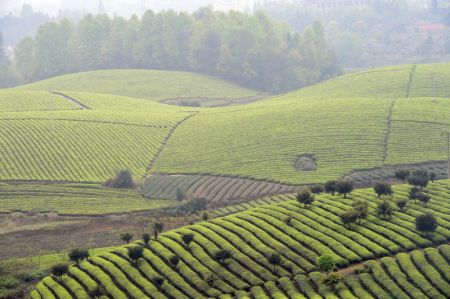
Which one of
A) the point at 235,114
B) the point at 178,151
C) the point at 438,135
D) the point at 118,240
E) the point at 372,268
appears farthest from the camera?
the point at 235,114

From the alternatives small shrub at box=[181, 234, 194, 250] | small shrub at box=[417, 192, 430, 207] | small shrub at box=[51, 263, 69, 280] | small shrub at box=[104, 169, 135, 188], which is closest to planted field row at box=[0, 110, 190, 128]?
small shrub at box=[104, 169, 135, 188]

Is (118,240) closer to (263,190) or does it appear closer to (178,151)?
(263,190)

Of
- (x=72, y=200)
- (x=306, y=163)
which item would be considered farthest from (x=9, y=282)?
(x=306, y=163)

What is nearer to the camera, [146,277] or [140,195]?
[146,277]

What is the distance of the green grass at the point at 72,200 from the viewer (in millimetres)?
103938

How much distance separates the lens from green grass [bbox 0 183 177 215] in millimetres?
103938

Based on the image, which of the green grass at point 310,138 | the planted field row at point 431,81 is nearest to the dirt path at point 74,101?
the green grass at point 310,138

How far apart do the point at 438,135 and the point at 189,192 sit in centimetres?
4463

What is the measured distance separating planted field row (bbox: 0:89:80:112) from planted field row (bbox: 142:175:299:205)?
4597 centimetres

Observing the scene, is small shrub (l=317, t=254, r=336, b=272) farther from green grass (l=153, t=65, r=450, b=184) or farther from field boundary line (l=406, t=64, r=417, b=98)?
field boundary line (l=406, t=64, r=417, b=98)

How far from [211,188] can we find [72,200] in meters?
21.4

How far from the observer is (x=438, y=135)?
412 feet

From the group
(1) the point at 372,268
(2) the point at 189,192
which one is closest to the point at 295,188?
(2) the point at 189,192

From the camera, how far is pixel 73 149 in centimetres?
13075
